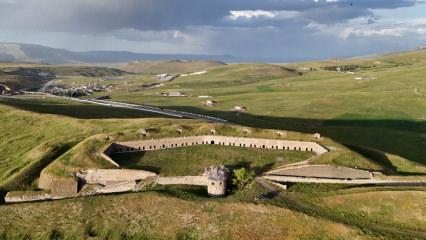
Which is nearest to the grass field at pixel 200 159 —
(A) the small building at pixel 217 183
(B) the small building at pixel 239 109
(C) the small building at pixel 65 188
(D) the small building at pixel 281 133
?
(D) the small building at pixel 281 133

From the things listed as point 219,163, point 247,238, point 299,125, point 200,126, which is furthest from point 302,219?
point 299,125

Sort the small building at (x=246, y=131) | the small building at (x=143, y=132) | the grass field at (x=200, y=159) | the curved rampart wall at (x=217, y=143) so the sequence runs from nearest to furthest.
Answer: the grass field at (x=200, y=159) → the curved rampart wall at (x=217, y=143) → the small building at (x=143, y=132) → the small building at (x=246, y=131)

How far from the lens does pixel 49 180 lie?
6300 centimetres

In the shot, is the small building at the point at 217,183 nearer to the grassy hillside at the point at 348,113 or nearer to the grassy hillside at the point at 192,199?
the grassy hillside at the point at 192,199

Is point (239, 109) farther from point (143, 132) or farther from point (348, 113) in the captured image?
point (143, 132)

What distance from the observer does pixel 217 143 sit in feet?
248

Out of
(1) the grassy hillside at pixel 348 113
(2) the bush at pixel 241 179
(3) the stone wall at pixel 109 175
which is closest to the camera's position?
(2) the bush at pixel 241 179

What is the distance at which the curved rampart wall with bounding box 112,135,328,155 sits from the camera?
72.4 meters

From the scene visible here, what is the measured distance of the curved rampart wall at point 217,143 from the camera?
238 feet

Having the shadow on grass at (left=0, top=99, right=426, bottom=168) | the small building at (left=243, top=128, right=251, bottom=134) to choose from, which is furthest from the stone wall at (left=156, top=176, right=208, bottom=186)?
the shadow on grass at (left=0, top=99, right=426, bottom=168)

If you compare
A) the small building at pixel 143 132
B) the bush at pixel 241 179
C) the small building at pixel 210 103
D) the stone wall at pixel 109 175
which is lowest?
the stone wall at pixel 109 175

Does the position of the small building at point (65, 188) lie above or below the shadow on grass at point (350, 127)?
below

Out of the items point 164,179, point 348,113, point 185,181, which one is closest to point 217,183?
point 185,181

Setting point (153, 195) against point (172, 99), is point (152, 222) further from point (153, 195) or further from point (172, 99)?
point (172, 99)
